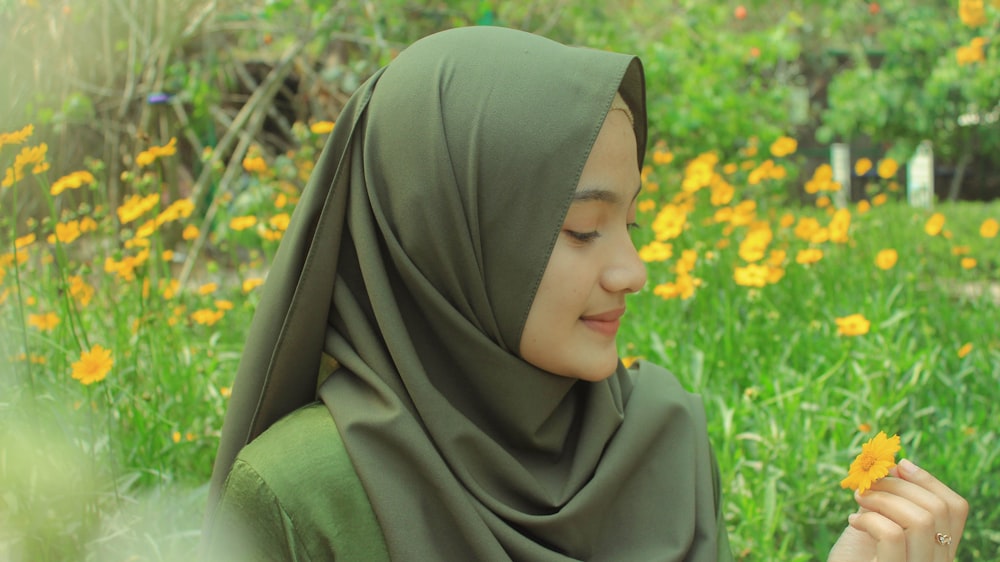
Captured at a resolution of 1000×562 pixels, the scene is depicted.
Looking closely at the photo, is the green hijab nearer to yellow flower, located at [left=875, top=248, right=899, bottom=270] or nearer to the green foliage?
yellow flower, located at [left=875, top=248, right=899, bottom=270]

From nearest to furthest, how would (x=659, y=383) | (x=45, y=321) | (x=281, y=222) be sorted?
(x=659, y=383), (x=45, y=321), (x=281, y=222)

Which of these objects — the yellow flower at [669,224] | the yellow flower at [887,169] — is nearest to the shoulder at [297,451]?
the yellow flower at [669,224]

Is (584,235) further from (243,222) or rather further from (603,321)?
(243,222)

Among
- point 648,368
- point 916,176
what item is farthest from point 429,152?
point 916,176

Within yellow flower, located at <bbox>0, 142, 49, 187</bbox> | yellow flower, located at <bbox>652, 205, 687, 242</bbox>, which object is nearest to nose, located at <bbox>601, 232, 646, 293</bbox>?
yellow flower, located at <bbox>0, 142, 49, 187</bbox>

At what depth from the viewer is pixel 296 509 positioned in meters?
1.02

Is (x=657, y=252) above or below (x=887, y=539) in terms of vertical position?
below

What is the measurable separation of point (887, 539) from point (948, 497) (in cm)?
10

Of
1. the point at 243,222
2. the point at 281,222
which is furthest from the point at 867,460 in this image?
the point at 243,222

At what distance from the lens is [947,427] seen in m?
2.26

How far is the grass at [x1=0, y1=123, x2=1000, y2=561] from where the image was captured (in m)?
1.63

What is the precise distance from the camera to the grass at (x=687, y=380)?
1.63 m

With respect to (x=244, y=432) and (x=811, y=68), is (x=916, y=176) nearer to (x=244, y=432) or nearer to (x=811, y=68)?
(x=811, y=68)

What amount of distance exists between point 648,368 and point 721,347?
1.20 m
